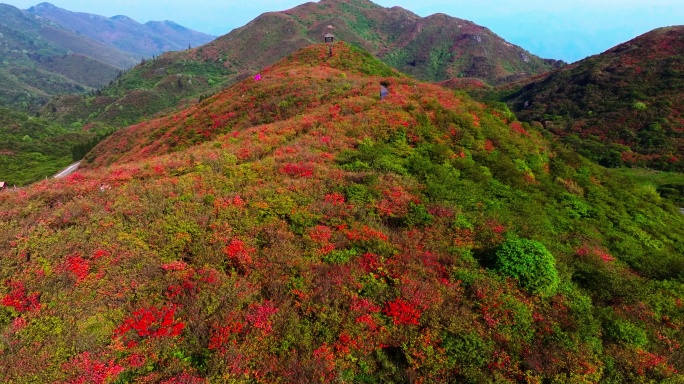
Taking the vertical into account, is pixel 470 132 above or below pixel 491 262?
above

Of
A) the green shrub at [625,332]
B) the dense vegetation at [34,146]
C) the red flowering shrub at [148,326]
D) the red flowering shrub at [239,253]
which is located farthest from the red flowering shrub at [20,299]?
the dense vegetation at [34,146]

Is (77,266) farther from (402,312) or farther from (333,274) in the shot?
(402,312)

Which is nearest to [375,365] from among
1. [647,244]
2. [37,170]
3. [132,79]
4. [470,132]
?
[647,244]

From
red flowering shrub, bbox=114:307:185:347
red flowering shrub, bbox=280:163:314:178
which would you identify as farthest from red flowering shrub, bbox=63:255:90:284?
red flowering shrub, bbox=280:163:314:178

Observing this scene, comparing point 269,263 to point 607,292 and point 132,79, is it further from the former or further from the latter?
point 132,79

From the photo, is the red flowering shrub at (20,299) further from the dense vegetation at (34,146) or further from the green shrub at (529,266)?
the dense vegetation at (34,146)

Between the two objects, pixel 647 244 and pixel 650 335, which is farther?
pixel 647 244

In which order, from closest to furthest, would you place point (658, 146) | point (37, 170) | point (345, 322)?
point (345, 322) → point (658, 146) → point (37, 170)
